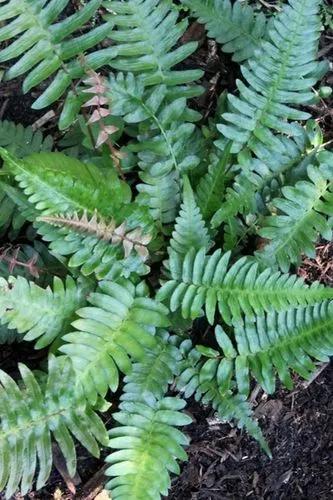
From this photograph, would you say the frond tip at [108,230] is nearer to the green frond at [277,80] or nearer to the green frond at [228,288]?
the green frond at [228,288]

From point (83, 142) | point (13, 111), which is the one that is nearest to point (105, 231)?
point (83, 142)

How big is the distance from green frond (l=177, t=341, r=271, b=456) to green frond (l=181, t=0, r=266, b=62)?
1.36m

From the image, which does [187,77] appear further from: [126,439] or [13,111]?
[126,439]

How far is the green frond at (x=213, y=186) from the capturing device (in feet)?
8.79

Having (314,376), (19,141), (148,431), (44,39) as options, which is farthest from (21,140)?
(314,376)

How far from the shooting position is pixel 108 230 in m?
2.42

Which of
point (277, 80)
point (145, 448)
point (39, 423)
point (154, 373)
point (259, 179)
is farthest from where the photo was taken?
point (259, 179)

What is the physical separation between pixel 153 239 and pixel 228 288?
0.43m

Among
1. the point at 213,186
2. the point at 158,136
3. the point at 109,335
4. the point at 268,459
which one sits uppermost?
the point at 158,136

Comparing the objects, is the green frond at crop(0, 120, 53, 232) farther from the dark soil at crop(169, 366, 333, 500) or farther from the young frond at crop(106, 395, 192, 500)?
the dark soil at crop(169, 366, 333, 500)

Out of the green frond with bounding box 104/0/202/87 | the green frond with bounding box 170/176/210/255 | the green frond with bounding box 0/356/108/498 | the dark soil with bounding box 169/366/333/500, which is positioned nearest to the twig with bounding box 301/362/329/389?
the dark soil with bounding box 169/366/333/500

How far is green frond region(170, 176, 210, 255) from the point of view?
103 inches

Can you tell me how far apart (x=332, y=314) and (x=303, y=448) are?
32.1 inches

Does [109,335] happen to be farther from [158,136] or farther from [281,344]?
[158,136]
